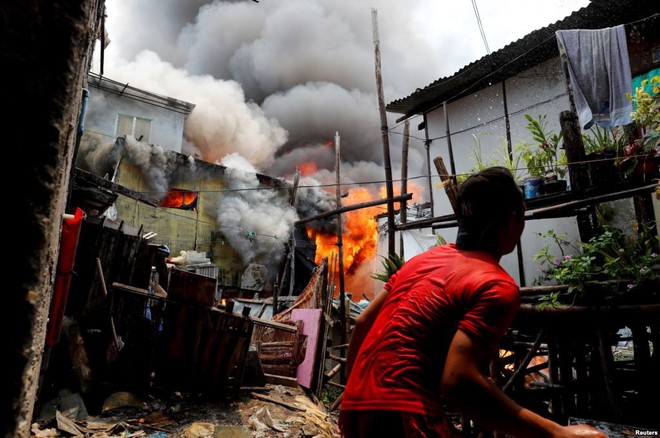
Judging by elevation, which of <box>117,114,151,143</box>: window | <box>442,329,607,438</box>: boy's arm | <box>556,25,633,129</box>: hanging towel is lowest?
<box>442,329,607,438</box>: boy's arm

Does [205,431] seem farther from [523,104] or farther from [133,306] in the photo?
[523,104]

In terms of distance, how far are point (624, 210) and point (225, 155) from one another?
29.9 metres

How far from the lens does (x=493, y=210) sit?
5.44 ft

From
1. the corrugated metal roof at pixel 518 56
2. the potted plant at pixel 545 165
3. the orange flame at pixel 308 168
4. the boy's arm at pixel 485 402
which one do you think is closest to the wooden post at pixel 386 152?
the corrugated metal roof at pixel 518 56

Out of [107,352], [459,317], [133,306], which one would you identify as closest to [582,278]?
[459,317]

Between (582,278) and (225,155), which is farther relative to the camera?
(225,155)

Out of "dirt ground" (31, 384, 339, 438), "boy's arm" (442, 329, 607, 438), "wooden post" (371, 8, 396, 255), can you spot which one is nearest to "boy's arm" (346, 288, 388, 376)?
"boy's arm" (442, 329, 607, 438)

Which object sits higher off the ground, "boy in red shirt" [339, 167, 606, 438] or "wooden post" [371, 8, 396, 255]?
"wooden post" [371, 8, 396, 255]

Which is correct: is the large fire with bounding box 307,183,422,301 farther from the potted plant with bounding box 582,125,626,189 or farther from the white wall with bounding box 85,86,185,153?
the potted plant with bounding box 582,125,626,189

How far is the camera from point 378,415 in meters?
1.48

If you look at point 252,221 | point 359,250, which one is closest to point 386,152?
point 252,221

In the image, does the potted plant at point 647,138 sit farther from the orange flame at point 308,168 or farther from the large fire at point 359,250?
the orange flame at point 308,168

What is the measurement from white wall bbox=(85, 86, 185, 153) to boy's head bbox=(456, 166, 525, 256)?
26.7 m

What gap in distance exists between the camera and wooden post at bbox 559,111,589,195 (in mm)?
5715
